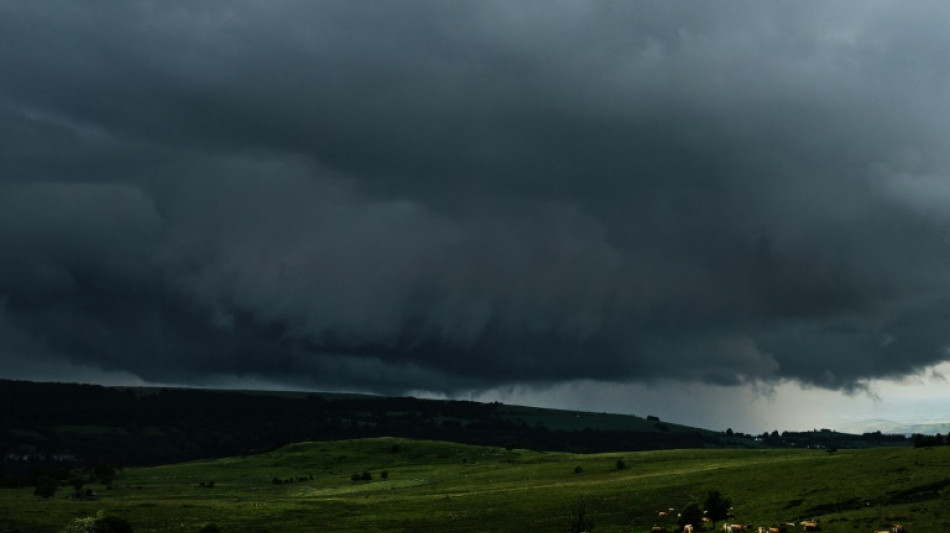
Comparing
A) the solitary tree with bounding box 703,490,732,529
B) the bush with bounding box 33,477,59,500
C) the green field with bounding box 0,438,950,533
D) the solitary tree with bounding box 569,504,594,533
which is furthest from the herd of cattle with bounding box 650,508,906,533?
the bush with bounding box 33,477,59,500

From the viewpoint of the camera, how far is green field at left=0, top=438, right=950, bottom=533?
243ft

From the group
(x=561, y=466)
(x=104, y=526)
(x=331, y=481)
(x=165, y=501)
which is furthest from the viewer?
(x=331, y=481)

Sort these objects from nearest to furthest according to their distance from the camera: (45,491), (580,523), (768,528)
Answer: (768,528) → (580,523) → (45,491)

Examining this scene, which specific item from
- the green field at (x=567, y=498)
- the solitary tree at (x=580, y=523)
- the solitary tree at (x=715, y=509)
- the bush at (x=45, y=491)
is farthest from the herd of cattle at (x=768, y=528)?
the bush at (x=45, y=491)

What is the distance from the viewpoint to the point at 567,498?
106 metres

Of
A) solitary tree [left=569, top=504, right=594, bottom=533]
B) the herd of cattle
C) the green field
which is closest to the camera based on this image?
the herd of cattle

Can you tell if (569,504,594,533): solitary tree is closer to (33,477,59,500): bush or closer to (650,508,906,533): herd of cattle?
(650,508,906,533): herd of cattle

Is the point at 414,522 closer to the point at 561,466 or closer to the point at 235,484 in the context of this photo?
the point at 561,466

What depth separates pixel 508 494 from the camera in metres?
116

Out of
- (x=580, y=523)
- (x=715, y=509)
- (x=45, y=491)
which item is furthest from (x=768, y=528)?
(x=45, y=491)

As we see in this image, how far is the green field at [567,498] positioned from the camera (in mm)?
74125

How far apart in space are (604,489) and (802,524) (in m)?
49.3

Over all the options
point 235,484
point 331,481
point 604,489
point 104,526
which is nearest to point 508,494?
point 604,489

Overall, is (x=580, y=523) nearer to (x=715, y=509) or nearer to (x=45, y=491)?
(x=715, y=509)
